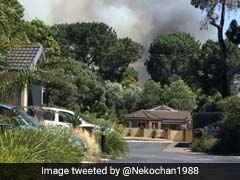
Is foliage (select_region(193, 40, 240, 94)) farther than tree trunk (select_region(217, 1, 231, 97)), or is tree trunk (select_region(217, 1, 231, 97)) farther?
foliage (select_region(193, 40, 240, 94))

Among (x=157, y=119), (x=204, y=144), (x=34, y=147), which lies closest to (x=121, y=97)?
(x=157, y=119)

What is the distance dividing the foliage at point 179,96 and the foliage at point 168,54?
1350 cm

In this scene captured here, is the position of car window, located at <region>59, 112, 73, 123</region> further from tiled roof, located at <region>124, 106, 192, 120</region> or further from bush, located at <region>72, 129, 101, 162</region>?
tiled roof, located at <region>124, 106, 192, 120</region>

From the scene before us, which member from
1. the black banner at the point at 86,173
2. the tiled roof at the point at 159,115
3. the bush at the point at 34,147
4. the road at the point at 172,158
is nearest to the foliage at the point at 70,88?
the bush at the point at 34,147

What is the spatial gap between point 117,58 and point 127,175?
8595cm

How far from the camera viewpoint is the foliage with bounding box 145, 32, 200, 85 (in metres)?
108

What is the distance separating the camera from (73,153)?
15453mm

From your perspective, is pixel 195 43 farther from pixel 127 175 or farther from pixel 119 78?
pixel 127 175

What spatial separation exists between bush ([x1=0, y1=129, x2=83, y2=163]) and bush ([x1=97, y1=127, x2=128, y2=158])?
9.55 m

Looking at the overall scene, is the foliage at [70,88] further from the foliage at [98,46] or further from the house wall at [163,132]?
the foliage at [98,46]

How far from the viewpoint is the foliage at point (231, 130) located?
114ft

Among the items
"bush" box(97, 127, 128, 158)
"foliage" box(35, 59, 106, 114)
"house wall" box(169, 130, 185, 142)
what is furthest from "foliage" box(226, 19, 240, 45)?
"bush" box(97, 127, 128, 158)

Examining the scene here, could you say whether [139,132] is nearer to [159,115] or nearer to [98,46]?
[159,115]

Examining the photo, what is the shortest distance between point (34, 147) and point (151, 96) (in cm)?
7914
